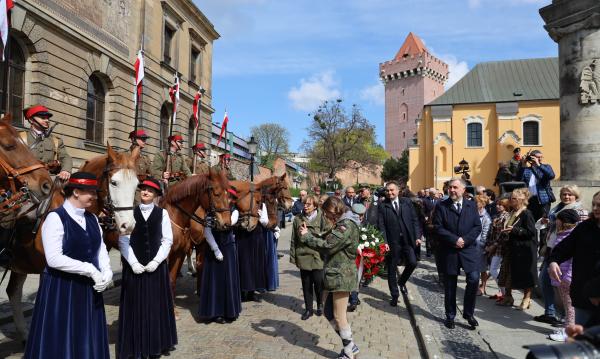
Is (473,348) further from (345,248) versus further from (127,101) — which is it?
(127,101)

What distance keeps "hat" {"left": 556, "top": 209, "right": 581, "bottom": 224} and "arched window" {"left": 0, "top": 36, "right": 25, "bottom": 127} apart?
15.1 meters

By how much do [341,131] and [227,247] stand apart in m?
43.2

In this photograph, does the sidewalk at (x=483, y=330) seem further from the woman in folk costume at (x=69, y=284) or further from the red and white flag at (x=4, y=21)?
the red and white flag at (x=4, y=21)

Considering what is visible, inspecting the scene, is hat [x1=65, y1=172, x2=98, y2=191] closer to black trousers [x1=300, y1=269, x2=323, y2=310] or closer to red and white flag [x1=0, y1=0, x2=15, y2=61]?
black trousers [x1=300, y1=269, x2=323, y2=310]

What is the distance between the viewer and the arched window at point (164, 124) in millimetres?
23844

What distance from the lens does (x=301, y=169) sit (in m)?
78.1

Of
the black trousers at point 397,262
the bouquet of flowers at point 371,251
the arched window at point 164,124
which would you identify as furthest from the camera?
the arched window at point 164,124

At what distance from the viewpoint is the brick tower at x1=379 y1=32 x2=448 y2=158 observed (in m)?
76.7

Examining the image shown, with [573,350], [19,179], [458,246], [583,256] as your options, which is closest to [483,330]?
[458,246]

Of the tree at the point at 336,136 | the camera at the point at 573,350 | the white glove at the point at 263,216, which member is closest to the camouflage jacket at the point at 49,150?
the white glove at the point at 263,216

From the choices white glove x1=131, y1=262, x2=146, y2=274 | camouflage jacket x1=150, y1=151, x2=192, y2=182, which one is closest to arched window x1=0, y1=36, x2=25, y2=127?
camouflage jacket x1=150, y1=151, x2=192, y2=182

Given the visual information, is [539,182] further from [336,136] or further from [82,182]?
[336,136]

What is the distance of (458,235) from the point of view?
6.28m

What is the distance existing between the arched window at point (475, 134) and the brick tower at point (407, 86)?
28.1m
